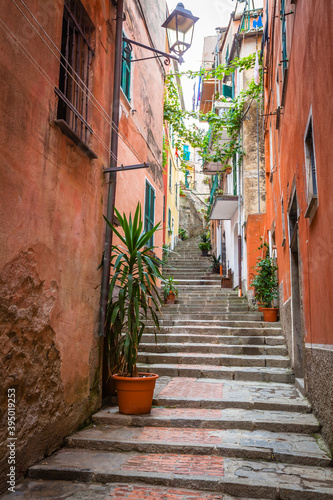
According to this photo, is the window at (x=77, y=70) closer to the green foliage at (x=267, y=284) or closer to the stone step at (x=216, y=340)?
the stone step at (x=216, y=340)

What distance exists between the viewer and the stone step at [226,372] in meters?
5.97

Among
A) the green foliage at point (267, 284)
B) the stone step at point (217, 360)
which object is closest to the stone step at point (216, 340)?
the stone step at point (217, 360)

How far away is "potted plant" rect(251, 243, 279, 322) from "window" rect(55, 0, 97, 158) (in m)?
5.24

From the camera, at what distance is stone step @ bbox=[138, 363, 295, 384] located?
597cm

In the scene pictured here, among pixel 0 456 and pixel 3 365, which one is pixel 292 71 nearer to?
pixel 3 365

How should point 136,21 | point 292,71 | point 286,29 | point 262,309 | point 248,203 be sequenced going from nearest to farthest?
point 292,71 → point 286,29 → point 136,21 → point 262,309 → point 248,203

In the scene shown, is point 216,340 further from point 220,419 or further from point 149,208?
point 220,419

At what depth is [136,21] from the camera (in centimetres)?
755

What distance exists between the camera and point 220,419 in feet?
14.2

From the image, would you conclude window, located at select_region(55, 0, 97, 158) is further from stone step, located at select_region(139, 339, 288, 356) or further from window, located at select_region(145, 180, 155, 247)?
window, located at select_region(145, 180, 155, 247)

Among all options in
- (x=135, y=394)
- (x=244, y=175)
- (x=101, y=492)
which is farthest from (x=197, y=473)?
(x=244, y=175)

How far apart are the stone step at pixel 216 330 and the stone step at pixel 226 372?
50.6 inches

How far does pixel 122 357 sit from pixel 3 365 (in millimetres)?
1873

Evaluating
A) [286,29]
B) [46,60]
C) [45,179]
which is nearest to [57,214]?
[45,179]
